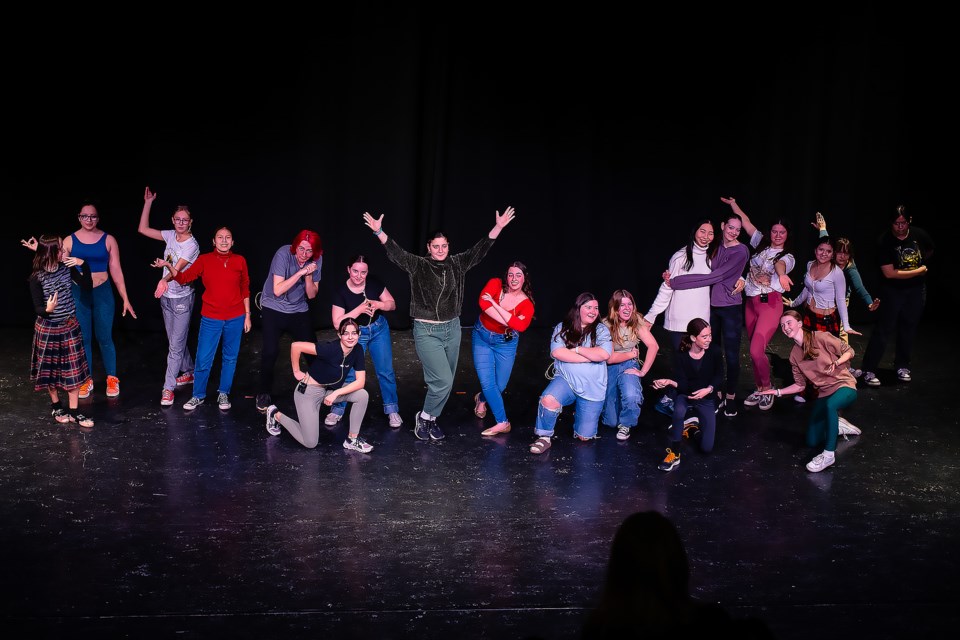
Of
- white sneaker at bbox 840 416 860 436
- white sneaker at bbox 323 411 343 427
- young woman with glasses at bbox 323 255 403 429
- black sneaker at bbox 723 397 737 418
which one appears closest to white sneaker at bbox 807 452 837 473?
white sneaker at bbox 840 416 860 436

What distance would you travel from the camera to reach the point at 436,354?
19.3ft

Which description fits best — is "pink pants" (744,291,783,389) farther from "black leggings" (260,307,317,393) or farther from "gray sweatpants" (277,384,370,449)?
"black leggings" (260,307,317,393)

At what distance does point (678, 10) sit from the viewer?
311 inches

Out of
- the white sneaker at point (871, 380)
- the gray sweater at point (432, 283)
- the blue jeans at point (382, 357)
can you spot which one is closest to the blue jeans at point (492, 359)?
the gray sweater at point (432, 283)

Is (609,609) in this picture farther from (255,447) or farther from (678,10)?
(678,10)

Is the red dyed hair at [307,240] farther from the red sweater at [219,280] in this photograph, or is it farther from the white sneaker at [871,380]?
the white sneaker at [871,380]

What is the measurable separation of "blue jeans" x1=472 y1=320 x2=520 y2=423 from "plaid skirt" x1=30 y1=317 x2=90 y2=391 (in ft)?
8.09

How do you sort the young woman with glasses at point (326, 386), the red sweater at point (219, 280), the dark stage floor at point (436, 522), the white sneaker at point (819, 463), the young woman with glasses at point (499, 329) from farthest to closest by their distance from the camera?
the red sweater at point (219, 280), the young woman with glasses at point (499, 329), the young woman with glasses at point (326, 386), the white sneaker at point (819, 463), the dark stage floor at point (436, 522)

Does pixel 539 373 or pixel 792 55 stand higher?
pixel 792 55

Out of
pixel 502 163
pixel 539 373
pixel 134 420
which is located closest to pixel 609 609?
pixel 134 420

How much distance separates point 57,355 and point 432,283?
92.0 inches

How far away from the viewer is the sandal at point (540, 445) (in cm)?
574

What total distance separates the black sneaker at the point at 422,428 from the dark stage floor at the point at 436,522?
8cm

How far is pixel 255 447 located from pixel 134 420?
36.9 inches
